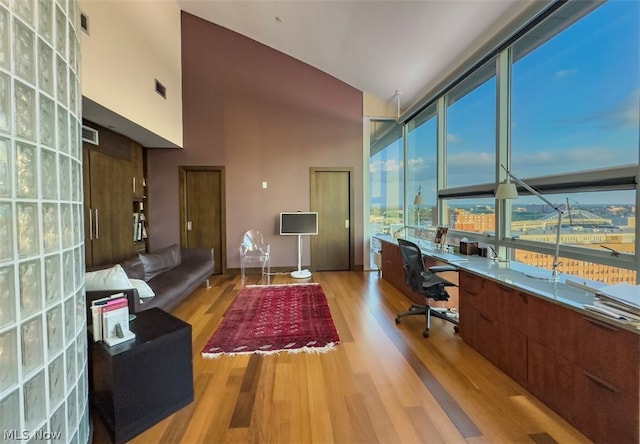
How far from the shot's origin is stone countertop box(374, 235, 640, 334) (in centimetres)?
173

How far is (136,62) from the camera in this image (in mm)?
3932

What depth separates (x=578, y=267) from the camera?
238 centimetres

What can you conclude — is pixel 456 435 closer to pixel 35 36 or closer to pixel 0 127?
pixel 0 127

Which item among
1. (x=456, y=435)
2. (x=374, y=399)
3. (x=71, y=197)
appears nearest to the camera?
(x=71, y=197)

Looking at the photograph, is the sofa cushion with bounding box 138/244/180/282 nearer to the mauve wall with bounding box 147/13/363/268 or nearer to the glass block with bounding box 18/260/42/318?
the mauve wall with bounding box 147/13/363/268

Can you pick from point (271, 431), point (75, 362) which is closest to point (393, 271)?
point (271, 431)

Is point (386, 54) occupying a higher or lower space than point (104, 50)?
higher

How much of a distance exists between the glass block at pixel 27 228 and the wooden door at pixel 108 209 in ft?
11.2

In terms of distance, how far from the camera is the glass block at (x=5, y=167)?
3.19 feet

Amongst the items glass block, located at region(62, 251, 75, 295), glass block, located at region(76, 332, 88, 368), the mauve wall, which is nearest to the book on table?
glass block, located at region(76, 332, 88, 368)

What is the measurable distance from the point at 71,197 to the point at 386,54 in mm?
4312

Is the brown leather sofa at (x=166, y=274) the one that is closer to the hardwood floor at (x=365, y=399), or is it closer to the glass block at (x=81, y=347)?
the hardwood floor at (x=365, y=399)

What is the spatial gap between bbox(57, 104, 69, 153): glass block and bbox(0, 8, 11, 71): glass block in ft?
0.97

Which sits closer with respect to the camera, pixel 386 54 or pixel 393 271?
pixel 386 54
